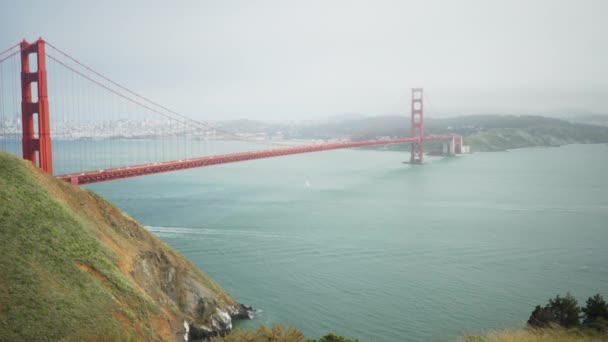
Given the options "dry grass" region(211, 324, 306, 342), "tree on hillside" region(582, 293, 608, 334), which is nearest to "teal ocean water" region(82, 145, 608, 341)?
"tree on hillside" region(582, 293, 608, 334)

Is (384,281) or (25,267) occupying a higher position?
(25,267)

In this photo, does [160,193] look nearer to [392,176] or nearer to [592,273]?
[392,176]

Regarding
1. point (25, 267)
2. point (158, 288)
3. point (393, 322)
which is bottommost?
point (393, 322)

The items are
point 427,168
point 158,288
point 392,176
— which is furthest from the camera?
point 427,168

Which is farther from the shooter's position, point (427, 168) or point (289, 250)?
point (427, 168)

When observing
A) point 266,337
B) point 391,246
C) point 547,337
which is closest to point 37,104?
point 266,337

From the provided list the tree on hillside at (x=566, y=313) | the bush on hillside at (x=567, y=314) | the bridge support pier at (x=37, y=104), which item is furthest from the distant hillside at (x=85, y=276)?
the tree on hillside at (x=566, y=313)

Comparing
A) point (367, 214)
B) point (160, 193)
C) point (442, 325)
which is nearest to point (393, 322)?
point (442, 325)
